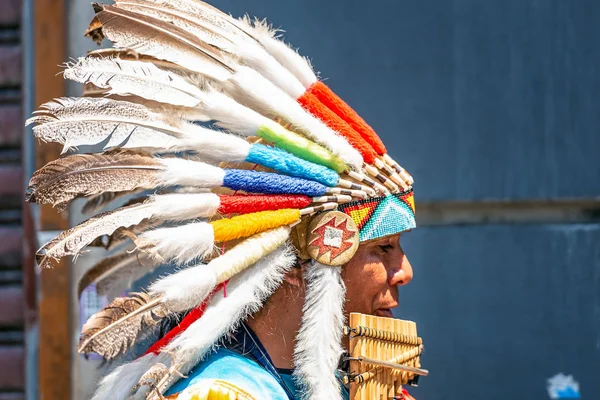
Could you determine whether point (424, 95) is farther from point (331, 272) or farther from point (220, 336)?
point (220, 336)

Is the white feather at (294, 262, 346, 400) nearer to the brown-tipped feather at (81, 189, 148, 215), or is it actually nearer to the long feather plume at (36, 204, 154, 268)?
the long feather plume at (36, 204, 154, 268)

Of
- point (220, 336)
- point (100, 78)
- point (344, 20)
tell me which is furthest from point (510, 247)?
point (100, 78)

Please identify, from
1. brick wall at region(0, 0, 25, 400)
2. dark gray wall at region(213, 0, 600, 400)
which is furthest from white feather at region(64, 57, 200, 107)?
brick wall at region(0, 0, 25, 400)

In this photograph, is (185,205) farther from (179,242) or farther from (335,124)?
(335,124)

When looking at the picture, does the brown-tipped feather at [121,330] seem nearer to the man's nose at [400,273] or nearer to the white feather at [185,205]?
the white feather at [185,205]

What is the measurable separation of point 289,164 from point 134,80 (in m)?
0.46

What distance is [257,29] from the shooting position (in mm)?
2438

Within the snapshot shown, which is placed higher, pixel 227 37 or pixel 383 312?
pixel 227 37

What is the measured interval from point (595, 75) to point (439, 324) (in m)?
1.17

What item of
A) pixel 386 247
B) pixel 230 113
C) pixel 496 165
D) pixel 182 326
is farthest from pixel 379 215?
pixel 496 165

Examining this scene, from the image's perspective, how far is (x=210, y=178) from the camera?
2.21 metres

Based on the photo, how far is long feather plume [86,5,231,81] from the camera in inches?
88.0

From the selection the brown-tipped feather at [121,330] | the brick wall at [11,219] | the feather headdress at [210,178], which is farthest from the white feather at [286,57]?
the brick wall at [11,219]

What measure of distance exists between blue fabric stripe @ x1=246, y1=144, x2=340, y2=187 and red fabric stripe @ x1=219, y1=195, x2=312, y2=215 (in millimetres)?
65
